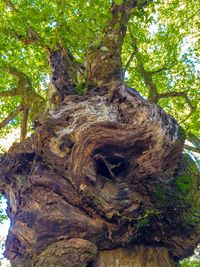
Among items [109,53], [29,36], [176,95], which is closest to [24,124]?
[29,36]

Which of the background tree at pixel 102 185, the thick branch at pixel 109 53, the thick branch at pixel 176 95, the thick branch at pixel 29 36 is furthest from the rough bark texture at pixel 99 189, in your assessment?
the thick branch at pixel 176 95

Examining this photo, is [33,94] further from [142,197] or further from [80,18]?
[142,197]

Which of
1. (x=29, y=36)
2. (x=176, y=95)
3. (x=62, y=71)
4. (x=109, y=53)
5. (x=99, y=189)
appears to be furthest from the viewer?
(x=176, y=95)

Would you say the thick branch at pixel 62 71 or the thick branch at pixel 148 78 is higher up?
the thick branch at pixel 148 78

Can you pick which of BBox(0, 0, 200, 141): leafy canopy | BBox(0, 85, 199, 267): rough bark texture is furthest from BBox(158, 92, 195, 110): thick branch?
BBox(0, 85, 199, 267): rough bark texture

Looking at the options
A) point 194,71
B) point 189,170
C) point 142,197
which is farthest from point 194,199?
point 194,71

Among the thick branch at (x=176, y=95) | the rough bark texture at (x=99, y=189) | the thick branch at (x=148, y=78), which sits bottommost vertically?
the rough bark texture at (x=99, y=189)

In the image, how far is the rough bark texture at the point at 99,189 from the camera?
303 centimetres

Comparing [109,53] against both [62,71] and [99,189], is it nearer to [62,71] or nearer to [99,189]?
[62,71]

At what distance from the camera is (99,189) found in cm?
336

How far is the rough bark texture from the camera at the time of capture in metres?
3.03

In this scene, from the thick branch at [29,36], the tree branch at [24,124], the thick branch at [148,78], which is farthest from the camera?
the thick branch at [148,78]

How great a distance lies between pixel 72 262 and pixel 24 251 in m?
0.66

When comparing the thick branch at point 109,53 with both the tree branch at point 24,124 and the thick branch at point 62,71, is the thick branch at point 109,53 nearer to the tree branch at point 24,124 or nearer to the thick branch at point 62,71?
the thick branch at point 62,71
